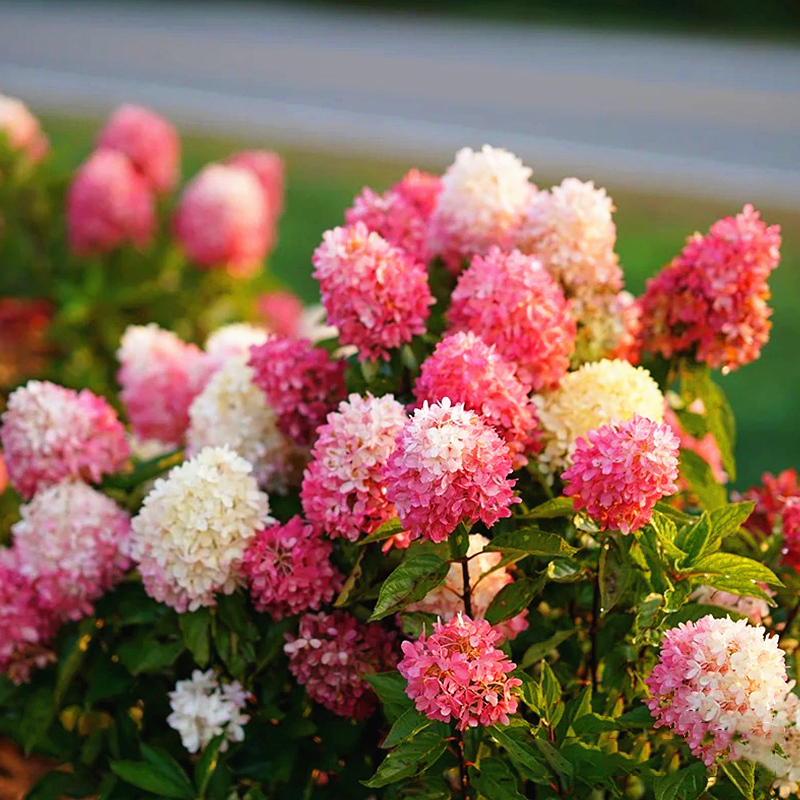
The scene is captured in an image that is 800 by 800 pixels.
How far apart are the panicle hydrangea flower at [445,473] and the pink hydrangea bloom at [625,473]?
0.09m

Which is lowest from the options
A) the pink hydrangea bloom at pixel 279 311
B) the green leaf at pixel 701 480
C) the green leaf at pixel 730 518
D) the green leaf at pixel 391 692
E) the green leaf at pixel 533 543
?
the pink hydrangea bloom at pixel 279 311

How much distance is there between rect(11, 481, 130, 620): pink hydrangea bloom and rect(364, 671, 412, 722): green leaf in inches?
19.5

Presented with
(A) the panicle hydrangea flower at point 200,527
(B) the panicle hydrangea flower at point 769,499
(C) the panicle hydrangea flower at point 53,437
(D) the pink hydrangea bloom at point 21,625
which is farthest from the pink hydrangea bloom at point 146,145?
(B) the panicle hydrangea flower at point 769,499

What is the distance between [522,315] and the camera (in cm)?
177

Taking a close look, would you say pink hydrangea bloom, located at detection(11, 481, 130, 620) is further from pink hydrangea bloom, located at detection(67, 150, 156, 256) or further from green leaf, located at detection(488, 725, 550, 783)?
pink hydrangea bloom, located at detection(67, 150, 156, 256)

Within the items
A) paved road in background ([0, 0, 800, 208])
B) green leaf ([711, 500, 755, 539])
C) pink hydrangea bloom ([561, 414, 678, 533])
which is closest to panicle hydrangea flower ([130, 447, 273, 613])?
pink hydrangea bloom ([561, 414, 678, 533])

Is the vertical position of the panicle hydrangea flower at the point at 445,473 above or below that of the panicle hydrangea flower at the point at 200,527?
above

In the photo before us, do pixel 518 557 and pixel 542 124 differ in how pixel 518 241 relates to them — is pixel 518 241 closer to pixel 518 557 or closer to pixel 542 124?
pixel 518 557

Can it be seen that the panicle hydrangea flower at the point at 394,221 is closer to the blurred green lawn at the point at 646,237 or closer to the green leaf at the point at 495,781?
the green leaf at the point at 495,781

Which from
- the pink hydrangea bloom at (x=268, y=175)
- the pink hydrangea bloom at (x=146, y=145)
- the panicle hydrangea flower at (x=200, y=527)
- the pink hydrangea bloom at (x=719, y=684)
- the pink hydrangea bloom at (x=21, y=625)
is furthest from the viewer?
the pink hydrangea bloom at (x=268, y=175)

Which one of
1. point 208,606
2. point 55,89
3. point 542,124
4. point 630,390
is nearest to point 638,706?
point 630,390

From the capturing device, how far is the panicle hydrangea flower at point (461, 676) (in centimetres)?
144

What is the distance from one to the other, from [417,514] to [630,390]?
44 cm

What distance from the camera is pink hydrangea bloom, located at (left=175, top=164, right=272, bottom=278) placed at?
3805mm
